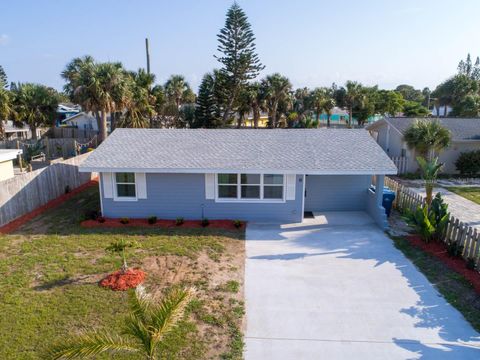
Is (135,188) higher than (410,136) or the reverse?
the reverse

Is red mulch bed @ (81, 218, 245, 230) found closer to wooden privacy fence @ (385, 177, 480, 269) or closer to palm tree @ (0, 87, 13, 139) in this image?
wooden privacy fence @ (385, 177, 480, 269)

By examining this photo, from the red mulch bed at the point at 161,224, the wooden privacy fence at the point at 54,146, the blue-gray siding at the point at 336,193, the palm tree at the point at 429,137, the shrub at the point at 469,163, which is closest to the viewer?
the red mulch bed at the point at 161,224

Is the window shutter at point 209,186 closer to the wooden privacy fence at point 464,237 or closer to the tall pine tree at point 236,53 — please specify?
the wooden privacy fence at point 464,237

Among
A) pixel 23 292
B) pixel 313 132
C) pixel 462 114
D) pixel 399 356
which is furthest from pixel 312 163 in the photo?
pixel 462 114

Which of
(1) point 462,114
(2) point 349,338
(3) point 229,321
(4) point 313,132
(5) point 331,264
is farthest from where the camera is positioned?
(1) point 462,114

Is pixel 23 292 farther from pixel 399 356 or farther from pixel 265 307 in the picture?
pixel 399 356

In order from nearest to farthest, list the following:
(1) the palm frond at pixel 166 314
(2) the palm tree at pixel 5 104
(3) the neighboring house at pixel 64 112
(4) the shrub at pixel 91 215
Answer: (1) the palm frond at pixel 166 314 → (4) the shrub at pixel 91 215 → (2) the palm tree at pixel 5 104 → (3) the neighboring house at pixel 64 112

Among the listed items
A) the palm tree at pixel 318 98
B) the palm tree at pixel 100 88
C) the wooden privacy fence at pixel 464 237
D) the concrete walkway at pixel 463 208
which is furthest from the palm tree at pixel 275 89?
the wooden privacy fence at pixel 464 237
